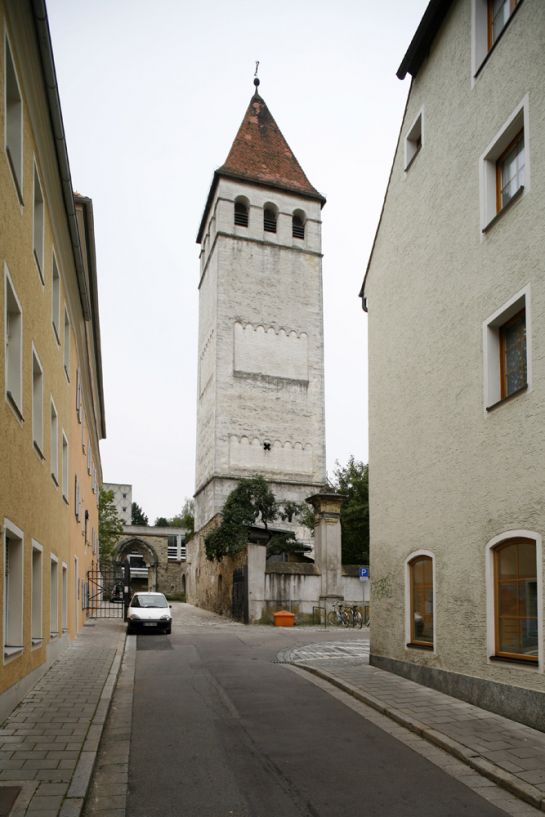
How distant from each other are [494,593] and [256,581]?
20.1 m

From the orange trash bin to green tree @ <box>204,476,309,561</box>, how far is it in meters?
5.55

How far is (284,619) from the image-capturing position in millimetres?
28656

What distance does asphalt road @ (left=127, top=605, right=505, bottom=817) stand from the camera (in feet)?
21.1

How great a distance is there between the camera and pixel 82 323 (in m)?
21.5

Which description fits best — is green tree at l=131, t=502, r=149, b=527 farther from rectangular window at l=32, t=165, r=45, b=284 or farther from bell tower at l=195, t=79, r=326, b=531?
rectangular window at l=32, t=165, r=45, b=284

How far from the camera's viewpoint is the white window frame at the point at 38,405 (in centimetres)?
1242

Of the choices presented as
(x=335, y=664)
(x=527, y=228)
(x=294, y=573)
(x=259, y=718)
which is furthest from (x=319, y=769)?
(x=294, y=573)

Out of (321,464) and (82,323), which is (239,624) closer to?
(82,323)

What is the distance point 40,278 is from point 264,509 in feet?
95.8

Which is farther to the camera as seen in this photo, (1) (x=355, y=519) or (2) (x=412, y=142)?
(1) (x=355, y=519)

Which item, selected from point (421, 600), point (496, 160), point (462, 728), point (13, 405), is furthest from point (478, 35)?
point (462, 728)

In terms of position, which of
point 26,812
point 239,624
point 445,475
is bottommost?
point 239,624

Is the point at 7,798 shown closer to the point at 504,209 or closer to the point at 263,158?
the point at 504,209

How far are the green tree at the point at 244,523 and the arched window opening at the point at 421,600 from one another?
20.8 meters
